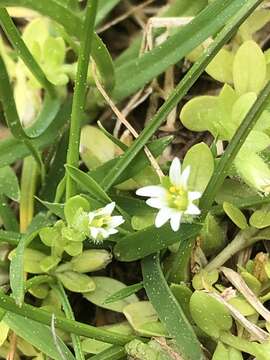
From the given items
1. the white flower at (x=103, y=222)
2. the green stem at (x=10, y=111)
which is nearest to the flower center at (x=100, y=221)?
the white flower at (x=103, y=222)

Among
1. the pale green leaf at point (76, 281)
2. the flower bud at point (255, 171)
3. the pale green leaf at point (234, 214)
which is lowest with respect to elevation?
the pale green leaf at point (76, 281)

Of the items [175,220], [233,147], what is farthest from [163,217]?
[233,147]

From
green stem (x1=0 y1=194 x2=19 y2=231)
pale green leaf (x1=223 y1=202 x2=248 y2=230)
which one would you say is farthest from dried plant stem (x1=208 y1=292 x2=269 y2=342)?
green stem (x1=0 y1=194 x2=19 y2=231)

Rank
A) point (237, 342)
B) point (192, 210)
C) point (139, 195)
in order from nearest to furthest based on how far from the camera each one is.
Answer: point (192, 210), point (237, 342), point (139, 195)

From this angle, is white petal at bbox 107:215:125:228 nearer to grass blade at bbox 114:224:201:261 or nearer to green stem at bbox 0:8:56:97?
grass blade at bbox 114:224:201:261

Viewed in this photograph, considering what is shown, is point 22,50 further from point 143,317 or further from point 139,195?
point 143,317

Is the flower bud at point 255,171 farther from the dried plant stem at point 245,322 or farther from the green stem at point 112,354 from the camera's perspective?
the green stem at point 112,354

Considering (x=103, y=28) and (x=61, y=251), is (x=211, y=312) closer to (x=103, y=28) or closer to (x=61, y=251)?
(x=61, y=251)
